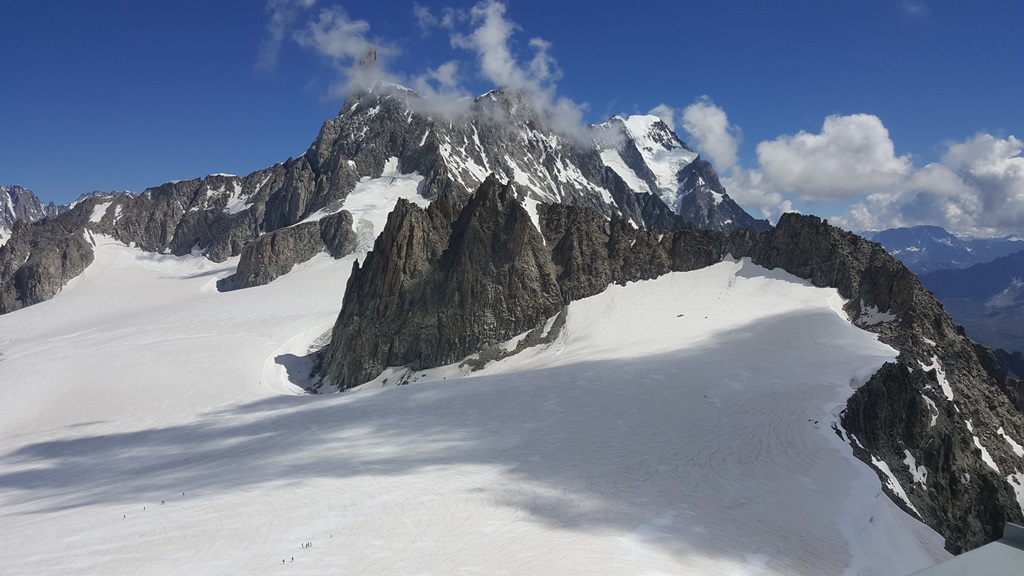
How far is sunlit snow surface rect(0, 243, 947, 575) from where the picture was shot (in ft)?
42.8

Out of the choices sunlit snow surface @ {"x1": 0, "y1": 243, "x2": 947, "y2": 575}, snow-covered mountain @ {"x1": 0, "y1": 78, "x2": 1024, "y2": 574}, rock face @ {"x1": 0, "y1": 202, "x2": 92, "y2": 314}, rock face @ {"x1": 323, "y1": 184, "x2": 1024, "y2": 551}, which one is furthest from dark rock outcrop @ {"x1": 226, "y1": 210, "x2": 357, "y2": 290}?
rock face @ {"x1": 323, "y1": 184, "x2": 1024, "y2": 551}

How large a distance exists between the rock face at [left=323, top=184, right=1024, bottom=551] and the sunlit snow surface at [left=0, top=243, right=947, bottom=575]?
3.05 meters

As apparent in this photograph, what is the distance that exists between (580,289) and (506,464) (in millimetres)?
33264

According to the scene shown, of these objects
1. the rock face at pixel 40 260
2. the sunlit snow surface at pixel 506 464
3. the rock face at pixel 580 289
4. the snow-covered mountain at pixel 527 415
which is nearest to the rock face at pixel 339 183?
the rock face at pixel 40 260

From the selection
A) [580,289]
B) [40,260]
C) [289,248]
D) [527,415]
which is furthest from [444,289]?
[40,260]

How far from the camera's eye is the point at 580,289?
51156 mm

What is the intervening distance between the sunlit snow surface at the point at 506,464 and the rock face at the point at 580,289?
10.0ft

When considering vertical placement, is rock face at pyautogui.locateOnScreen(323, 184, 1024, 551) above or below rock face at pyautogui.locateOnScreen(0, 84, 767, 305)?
below

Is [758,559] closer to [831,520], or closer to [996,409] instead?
[831,520]

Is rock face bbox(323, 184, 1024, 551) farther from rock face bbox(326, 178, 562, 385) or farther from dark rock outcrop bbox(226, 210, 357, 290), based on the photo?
dark rock outcrop bbox(226, 210, 357, 290)

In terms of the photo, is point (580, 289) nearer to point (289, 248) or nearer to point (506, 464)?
point (506, 464)

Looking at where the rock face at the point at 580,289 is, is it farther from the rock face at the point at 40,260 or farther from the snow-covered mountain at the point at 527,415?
the rock face at the point at 40,260

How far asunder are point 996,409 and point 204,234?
145 meters

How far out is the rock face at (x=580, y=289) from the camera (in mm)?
33531
